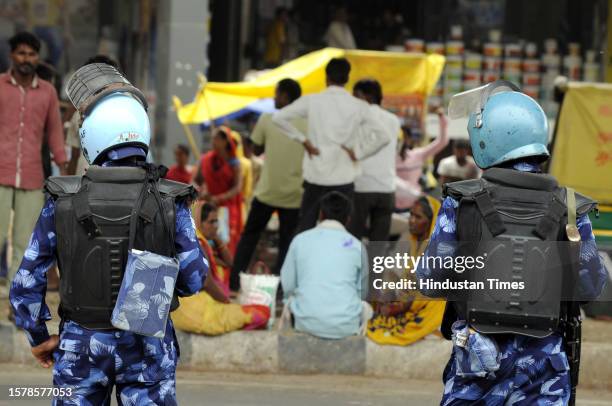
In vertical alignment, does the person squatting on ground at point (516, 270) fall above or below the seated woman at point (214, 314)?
above

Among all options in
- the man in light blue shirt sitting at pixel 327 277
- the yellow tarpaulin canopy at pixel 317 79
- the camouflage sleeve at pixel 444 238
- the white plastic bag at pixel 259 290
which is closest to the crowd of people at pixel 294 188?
the man in light blue shirt sitting at pixel 327 277

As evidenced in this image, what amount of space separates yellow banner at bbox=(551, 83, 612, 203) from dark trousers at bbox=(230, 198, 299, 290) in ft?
6.75

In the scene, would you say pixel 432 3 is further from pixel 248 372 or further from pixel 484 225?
pixel 484 225

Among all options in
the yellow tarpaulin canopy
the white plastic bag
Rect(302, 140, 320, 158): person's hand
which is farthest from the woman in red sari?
the white plastic bag

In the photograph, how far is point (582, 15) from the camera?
18781mm

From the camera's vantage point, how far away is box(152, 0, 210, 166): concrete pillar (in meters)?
14.7

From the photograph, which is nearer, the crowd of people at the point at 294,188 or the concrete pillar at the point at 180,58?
the crowd of people at the point at 294,188

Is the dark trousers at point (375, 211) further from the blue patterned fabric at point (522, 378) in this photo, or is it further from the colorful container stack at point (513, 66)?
the colorful container stack at point (513, 66)

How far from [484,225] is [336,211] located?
423cm

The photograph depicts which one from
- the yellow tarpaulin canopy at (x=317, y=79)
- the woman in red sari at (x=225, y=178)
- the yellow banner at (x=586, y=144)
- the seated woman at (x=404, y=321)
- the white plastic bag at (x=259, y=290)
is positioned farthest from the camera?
the yellow tarpaulin canopy at (x=317, y=79)

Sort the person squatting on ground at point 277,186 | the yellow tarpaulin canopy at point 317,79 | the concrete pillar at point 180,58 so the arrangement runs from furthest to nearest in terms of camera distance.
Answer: the concrete pillar at point 180,58 → the yellow tarpaulin canopy at point 317,79 → the person squatting on ground at point 277,186

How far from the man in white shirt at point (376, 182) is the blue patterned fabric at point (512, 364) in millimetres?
6141

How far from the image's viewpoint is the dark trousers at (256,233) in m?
10.8

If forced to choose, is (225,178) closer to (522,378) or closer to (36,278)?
(36,278)
